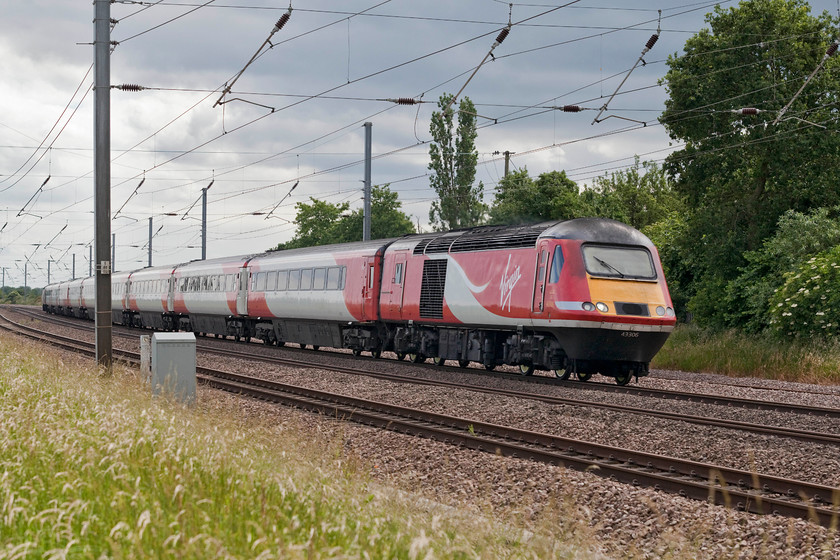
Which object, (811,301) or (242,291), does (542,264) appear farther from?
(242,291)

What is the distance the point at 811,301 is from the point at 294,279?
15849mm

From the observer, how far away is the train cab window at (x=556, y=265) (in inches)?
691

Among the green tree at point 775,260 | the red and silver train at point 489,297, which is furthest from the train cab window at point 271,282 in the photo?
the green tree at point 775,260

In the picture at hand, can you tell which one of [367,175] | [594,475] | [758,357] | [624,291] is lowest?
[594,475]

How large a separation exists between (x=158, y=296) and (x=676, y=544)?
138 feet

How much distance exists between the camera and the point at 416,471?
10.0 m

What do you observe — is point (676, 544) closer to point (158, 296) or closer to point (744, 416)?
point (744, 416)

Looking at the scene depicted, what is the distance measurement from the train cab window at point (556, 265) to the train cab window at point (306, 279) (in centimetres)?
1267

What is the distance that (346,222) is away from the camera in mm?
73125

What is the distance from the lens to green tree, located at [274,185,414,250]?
226 ft

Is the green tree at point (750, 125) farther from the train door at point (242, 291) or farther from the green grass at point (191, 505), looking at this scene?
the green grass at point (191, 505)

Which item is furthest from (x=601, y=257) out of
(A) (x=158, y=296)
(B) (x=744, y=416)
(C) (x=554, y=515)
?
(A) (x=158, y=296)

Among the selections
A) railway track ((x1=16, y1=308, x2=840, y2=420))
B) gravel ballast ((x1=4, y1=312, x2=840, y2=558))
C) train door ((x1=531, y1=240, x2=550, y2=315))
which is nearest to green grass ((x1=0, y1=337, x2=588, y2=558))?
gravel ballast ((x1=4, y1=312, x2=840, y2=558))

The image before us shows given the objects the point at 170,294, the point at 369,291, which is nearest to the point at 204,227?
the point at 170,294
